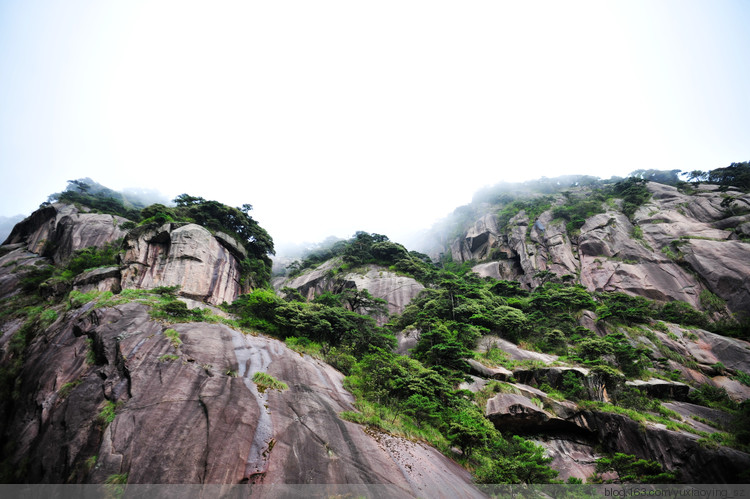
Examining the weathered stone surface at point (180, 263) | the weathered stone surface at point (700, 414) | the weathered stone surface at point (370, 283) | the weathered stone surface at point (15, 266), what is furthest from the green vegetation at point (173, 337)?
the weathered stone surface at point (15, 266)

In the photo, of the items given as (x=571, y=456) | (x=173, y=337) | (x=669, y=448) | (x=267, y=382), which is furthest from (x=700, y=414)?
(x=173, y=337)

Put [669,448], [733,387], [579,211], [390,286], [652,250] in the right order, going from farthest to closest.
→ [579,211] → [390,286] → [652,250] → [733,387] → [669,448]

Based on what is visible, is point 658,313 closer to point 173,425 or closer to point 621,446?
point 621,446

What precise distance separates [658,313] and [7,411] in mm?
40818

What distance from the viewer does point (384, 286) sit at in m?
31.2

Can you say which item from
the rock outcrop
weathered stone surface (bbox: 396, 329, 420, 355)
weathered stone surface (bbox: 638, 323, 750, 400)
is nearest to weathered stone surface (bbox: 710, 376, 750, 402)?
weathered stone surface (bbox: 638, 323, 750, 400)

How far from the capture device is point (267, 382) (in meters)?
8.55

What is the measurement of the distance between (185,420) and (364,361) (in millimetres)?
8950

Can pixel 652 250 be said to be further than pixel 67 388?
Yes

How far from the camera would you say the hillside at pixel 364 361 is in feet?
21.8

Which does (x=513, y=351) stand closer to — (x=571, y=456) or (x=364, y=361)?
(x=571, y=456)

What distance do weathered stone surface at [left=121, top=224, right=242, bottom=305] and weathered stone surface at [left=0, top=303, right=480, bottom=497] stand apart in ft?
32.1

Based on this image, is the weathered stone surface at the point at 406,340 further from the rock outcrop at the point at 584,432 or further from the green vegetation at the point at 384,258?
the green vegetation at the point at 384,258

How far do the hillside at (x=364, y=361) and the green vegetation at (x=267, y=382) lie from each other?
3.5 inches
